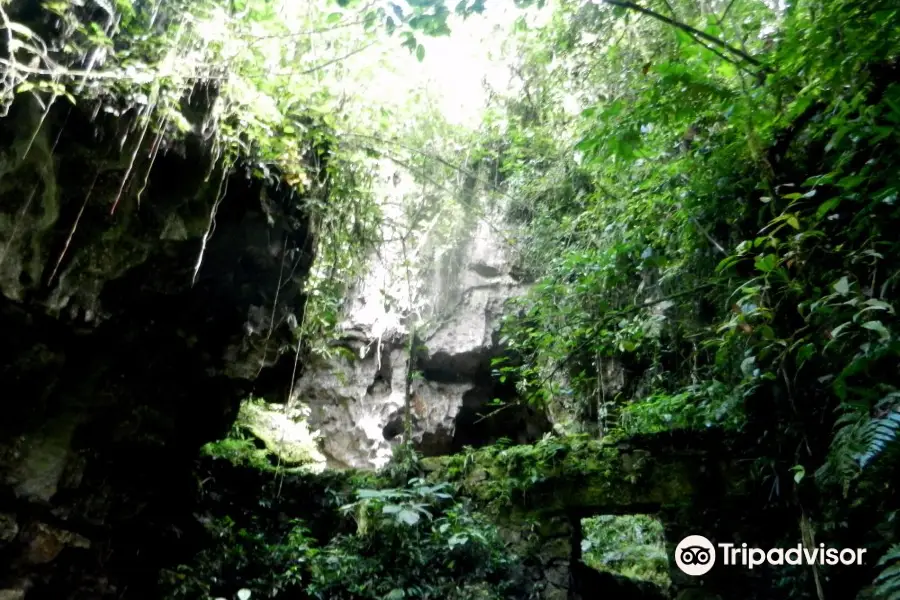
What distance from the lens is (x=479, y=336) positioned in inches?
416

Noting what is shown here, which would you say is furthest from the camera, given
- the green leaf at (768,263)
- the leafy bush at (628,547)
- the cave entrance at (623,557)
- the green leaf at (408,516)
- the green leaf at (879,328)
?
the leafy bush at (628,547)

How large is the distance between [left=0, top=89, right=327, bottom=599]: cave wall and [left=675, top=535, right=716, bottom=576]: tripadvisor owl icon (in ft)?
13.8

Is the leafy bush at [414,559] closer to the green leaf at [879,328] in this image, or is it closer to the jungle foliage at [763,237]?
the jungle foliage at [763,237]

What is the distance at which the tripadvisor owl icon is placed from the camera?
5.11 meters

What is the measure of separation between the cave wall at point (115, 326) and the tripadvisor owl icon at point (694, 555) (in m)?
4.21

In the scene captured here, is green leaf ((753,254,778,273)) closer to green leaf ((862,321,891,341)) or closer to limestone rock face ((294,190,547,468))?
green leaf ((862,321,891,341))

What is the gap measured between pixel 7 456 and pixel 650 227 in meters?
5.43

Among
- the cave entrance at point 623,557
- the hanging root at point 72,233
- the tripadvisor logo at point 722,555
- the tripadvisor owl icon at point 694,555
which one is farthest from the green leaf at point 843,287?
the hanging root at point 72,233

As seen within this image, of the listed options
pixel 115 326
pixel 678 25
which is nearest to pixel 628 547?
pixel 115 326

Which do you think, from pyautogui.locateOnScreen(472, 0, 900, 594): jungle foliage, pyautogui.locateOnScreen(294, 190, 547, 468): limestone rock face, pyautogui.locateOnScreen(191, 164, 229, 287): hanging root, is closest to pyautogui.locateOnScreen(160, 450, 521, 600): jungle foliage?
pyautogui.locateOnScreen(472, 0, 900, 594): jungle foliage

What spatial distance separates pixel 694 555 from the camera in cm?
521

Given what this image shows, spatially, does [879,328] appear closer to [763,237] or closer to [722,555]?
[763,237]

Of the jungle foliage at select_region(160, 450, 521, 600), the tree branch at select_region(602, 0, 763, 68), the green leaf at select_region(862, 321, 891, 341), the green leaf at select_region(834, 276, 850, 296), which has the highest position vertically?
the tree branch at select_region(602, 0, 763, 68)

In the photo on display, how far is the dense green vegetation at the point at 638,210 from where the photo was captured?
322 cm
